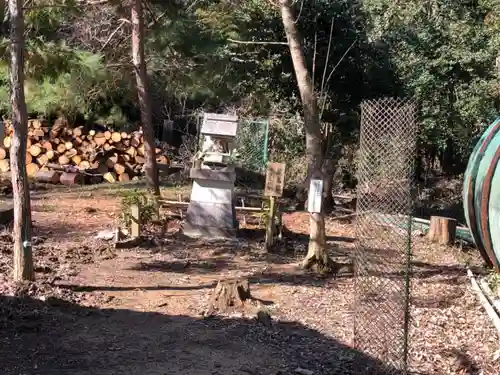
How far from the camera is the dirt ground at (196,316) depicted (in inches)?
194

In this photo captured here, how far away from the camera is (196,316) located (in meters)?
6.13

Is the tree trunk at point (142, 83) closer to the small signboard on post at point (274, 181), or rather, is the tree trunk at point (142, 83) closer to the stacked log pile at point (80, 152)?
the small signboard on post at point (274, 181)

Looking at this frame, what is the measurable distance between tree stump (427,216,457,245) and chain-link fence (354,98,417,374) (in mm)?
2954

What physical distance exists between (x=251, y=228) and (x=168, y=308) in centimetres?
473

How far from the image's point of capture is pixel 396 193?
24.6 feet

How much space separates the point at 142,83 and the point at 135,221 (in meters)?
3.64

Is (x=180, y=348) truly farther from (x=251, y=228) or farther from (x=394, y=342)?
(x=251, y=228)

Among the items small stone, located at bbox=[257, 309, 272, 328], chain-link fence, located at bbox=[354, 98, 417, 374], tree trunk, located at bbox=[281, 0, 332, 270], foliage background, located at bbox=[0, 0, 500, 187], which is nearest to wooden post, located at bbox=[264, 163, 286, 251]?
tree trunk, located at bbox=[281, 0, 332, 270]

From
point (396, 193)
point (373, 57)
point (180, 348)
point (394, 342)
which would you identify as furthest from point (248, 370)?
point (373, 57)

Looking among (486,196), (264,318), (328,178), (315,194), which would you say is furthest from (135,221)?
(328,178)

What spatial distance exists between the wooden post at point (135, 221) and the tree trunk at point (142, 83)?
2921 millimetres

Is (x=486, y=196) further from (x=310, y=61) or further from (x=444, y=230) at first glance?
(x=310, y=61)

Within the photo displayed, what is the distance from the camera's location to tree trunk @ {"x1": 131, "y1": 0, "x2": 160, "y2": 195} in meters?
11.8

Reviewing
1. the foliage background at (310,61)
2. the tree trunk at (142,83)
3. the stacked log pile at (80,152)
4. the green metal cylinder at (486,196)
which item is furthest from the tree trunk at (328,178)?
the green metal cylinder at (486,196)
